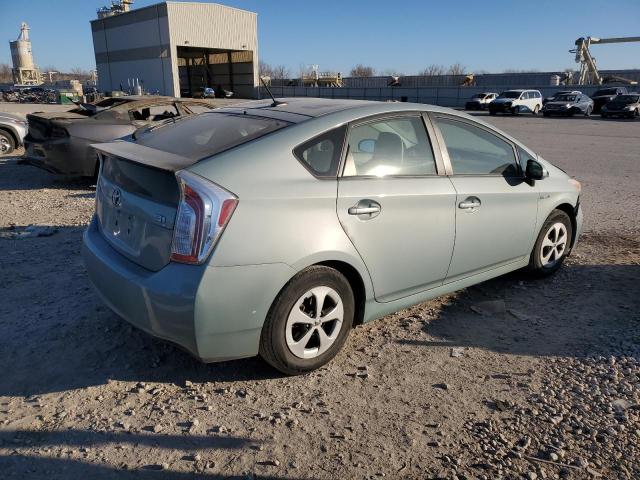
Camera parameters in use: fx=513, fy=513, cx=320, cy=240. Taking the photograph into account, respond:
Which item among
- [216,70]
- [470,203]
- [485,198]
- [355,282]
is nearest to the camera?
[355,282]

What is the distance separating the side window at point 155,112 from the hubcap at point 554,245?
21.8 ft

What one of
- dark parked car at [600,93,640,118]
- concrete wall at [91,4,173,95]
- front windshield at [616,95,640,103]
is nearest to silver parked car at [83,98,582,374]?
dark parked car at [600,93,640,118]

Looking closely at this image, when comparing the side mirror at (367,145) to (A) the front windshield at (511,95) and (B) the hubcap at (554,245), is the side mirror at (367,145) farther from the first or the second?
(A) the front windshield at (511,95)

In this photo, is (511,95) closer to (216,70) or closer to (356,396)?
(216,70)

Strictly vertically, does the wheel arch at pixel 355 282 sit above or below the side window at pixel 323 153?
below

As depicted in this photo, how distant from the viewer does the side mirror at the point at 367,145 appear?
3350mm

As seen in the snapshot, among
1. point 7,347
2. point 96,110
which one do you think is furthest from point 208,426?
point 96,110

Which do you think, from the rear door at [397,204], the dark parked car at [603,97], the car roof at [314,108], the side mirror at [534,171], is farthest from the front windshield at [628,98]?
the rear door at [397,204]

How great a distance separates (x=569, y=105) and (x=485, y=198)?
33.1 meters

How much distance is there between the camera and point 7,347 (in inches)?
135

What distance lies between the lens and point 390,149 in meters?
3.50

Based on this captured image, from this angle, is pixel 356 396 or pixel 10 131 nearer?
pixel 356 396

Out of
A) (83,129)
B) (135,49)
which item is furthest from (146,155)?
(135,49)

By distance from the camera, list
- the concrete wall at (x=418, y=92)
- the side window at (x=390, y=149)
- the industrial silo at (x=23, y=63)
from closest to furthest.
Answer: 1. the side window at (x=390, y=149)
2. the concrete wall at (x=418, y=92)
3. the industrial silo at (x=23, y=63)
